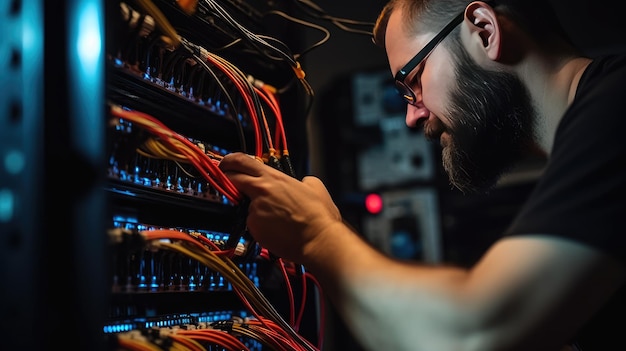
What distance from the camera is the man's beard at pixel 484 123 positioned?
3.43 feet

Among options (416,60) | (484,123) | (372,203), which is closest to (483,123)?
(484,123)

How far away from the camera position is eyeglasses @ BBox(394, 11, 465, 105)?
1.07 meters

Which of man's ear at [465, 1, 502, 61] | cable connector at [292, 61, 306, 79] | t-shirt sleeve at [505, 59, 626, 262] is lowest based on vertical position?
t-shirt sleeve at [505, 59, 626, 262]

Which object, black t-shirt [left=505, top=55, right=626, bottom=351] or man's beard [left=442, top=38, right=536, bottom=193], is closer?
black t-shirt [left=505, top=55, right=626, bottom=351]

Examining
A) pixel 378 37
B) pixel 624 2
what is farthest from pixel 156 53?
pixel 624 2

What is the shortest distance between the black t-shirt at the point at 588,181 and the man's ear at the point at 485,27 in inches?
8.6

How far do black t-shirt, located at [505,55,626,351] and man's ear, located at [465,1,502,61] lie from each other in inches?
8.6

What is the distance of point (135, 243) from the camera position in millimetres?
682

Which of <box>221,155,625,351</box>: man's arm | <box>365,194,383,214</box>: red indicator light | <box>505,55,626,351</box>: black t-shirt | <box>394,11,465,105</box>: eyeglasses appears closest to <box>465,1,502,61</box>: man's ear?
<box>394,11,465,105</box>: eyeglasses

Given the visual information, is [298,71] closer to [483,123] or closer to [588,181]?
[483,123]

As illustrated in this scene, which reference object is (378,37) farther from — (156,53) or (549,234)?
(549,234)

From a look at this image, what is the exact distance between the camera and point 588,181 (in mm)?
742

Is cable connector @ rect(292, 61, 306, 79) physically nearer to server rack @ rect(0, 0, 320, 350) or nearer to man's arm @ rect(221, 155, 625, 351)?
server rack @ rect(0, 0, 320, 350)

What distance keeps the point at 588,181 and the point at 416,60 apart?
435 millimetres
